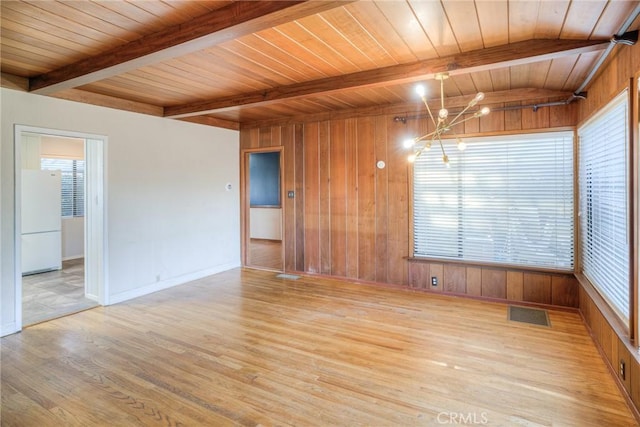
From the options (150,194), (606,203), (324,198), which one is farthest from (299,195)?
(606,203)

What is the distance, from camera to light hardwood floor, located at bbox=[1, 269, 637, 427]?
2.19 metres

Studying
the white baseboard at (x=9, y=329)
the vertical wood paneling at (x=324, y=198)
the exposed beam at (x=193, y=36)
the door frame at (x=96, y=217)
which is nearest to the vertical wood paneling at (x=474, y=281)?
the vertical wood paneling at (x=324, y=198)

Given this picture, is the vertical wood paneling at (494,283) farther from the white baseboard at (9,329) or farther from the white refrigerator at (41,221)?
the white refrigerator at (41,221)

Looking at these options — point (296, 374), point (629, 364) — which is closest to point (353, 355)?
point (296, 374)

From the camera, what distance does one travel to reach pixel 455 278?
15.0 feet

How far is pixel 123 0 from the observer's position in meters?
2.10

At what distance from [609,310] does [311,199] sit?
3.86 meters

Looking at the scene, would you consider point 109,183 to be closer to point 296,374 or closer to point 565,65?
point 296,374

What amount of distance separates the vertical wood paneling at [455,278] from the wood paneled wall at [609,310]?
49.5 inches

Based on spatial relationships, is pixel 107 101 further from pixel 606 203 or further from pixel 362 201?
pixel 606 203

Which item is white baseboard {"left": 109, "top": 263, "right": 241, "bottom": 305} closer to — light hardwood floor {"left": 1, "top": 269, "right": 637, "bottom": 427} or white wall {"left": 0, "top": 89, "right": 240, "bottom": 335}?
white wall {"left": 0, "top": 89, "right": 240, "bottom": 335}

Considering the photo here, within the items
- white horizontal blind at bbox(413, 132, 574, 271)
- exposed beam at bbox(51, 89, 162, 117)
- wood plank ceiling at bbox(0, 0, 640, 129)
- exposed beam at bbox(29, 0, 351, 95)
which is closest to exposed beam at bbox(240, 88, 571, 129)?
wood plank ceiling at bbox(0, 0, 640, 129)

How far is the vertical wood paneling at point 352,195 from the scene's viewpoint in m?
5.18

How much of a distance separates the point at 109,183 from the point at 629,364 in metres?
5.20
